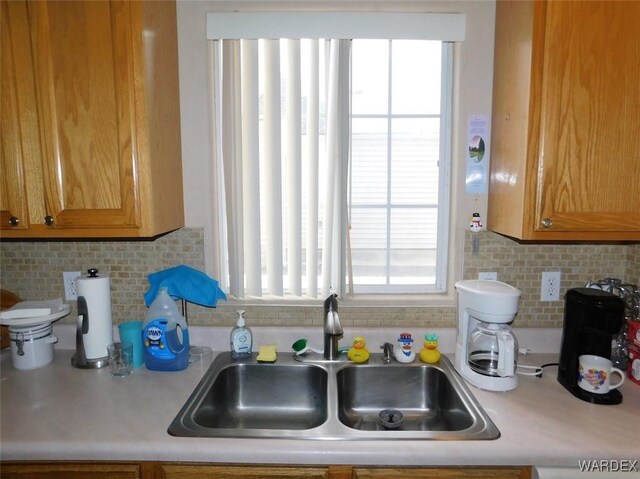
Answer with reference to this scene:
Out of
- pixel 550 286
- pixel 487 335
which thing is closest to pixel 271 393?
pixel 487 335

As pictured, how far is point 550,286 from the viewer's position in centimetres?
167

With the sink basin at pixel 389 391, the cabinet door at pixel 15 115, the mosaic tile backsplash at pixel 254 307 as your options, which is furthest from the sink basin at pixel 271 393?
the cabinet door at pixel 15 115

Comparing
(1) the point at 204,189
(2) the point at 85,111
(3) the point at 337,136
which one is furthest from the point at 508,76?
(2) the point at 85,111

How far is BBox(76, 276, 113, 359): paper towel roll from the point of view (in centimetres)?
151

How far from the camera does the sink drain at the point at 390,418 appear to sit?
1.38 meters

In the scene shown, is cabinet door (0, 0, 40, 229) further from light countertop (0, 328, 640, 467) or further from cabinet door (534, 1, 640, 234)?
cabinet door (534, 1, 640, 234)

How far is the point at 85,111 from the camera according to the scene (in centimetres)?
131

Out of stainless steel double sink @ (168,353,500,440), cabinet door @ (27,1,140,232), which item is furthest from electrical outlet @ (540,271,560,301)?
cabinet door @ (27,1,140,232)

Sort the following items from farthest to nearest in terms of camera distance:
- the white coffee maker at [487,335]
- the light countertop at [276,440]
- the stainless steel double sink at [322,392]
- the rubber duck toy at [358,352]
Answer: the rubber duck toy at [358,352] < the stainless steel double sink at [322,392] < the white coffee maker at [487,335] < the light countertop at [276,440]

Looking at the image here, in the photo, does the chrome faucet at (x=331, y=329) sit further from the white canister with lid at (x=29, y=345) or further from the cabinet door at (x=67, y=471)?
the white canister with lid at (x=29, y=345)

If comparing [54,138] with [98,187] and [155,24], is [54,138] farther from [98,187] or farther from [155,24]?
[155,24]

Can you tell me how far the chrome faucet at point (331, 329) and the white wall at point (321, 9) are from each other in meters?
0.53

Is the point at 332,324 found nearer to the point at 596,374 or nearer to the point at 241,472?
the point at 241,472

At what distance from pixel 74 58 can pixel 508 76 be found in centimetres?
143
